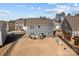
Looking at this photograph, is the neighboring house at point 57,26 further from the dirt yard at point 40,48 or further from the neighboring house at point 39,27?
the dirt yard at point 40,48

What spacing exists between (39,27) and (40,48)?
498 millimetres

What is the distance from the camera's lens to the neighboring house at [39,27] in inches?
497

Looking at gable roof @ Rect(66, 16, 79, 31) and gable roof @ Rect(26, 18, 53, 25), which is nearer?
gable roof @ Rect(66, 16, 79, 31)

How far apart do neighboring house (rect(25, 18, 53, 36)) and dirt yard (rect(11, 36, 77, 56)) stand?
0.49ft

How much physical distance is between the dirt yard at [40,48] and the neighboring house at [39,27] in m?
0.15

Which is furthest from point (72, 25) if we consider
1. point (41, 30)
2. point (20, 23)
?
point (20, 23)

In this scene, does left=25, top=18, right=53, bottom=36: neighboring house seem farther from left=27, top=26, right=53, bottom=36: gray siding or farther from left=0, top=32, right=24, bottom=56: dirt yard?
left=0, top=32, right=24, bottom=56: dirt yard

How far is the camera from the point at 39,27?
42.0ft

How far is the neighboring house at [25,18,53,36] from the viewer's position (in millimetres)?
12625

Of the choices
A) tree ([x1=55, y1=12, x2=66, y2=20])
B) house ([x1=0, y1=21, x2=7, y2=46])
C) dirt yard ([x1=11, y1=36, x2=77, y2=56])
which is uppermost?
tree ([x1=55, y1=12, x2=66, y2=20])

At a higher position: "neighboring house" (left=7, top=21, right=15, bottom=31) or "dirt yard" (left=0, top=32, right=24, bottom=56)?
"neighboring house" (left=7, top=21, right=15, bottom=31)

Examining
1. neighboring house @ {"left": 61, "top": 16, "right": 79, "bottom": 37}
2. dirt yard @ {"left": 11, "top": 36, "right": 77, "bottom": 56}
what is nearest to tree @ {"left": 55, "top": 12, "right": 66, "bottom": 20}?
neighboring house @ {"left": 61, "top": 16, "right": 79, "bottom": 37}

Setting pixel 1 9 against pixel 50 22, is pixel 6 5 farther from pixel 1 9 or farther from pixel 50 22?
pixel 50 22

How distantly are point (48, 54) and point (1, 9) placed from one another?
142 centimetres
